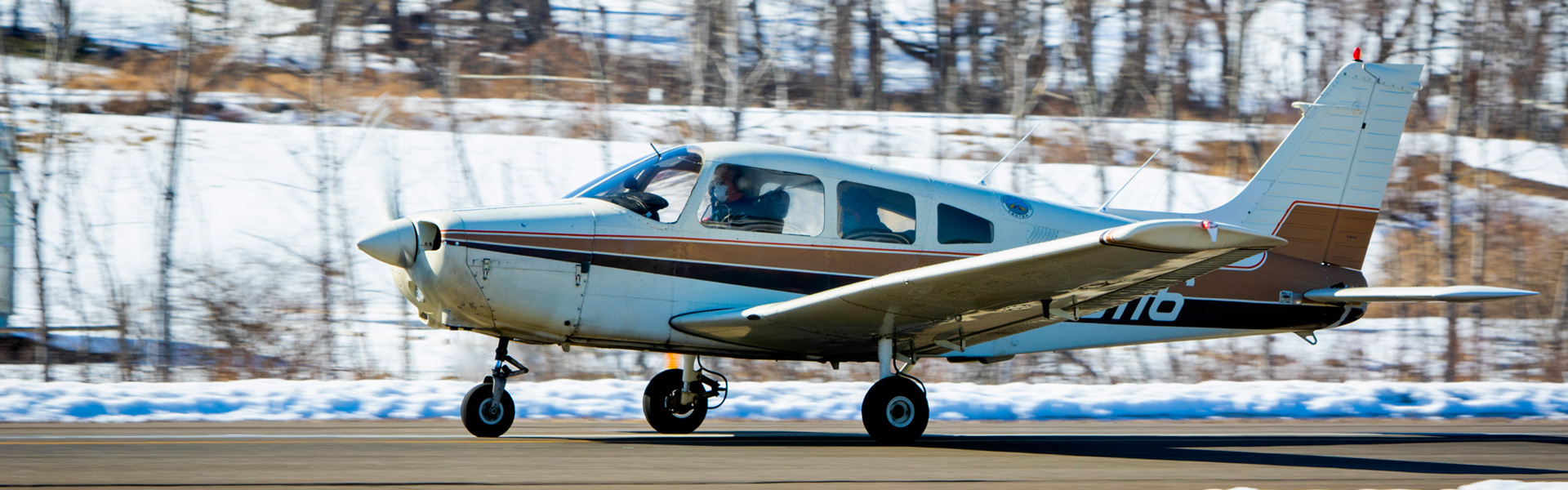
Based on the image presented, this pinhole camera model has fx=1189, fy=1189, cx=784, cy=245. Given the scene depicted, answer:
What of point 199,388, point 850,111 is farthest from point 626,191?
point 850,111

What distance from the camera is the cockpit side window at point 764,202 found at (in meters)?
7.46

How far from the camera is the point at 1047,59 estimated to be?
20828 mm

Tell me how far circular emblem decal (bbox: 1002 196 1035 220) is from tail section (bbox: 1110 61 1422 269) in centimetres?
146

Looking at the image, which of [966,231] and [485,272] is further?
[966,231]

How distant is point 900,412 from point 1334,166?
4.54m

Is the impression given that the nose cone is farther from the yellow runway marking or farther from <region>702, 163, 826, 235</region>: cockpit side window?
<region>702, 163, 826, 235</region>: cockpit side window

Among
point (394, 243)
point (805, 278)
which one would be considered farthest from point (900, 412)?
point (394, 243)

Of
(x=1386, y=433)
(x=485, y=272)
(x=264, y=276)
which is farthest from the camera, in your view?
(x=264, y=276)

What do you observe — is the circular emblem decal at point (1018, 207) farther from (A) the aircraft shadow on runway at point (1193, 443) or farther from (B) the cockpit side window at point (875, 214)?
(A) the aircraft shadow on runway at point (1193, 443)

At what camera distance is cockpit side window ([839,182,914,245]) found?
776cm

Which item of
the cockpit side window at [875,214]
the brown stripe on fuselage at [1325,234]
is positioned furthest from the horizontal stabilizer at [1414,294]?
the cockpit side window at [875,214]

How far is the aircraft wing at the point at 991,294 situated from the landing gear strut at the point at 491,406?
108 centimetres

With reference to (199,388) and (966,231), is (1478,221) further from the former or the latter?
A: (199,388)

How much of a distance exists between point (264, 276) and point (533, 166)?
4.32 metres
